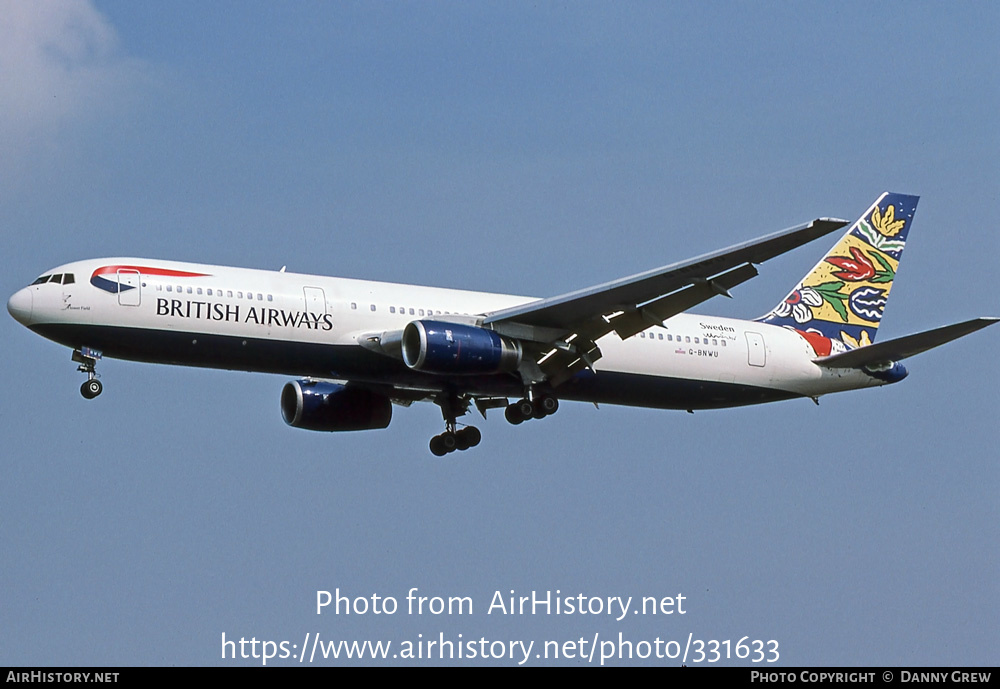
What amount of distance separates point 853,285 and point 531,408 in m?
12.5

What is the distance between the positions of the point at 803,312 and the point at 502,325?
11381 millimetres

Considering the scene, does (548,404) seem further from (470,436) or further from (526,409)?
(470,436)

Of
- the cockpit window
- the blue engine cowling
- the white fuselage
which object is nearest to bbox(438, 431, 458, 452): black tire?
the blue engine cowling

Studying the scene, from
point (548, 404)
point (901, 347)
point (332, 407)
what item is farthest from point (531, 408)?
point (901, 347)

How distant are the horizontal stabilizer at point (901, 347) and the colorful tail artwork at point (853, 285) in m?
1.07

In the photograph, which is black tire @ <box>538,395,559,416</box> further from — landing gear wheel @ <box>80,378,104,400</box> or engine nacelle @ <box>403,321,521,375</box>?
landing gear wheel @ <box>80,378,104,400</box>

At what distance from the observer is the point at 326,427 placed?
45.8 meters

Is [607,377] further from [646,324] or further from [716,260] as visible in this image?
[716,260]

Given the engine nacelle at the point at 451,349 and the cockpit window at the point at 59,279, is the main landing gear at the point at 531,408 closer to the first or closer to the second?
the engine nacelle at the point at 451,349

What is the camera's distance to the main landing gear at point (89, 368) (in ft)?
128

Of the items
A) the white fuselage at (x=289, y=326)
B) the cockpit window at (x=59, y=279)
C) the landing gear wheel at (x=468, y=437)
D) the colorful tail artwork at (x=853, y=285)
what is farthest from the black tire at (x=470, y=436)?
the cockpit window at (x=59, y=279)

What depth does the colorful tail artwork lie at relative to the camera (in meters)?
47.7

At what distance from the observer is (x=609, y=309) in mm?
40656

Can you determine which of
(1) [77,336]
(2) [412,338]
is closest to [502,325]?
(2) [412,338]
